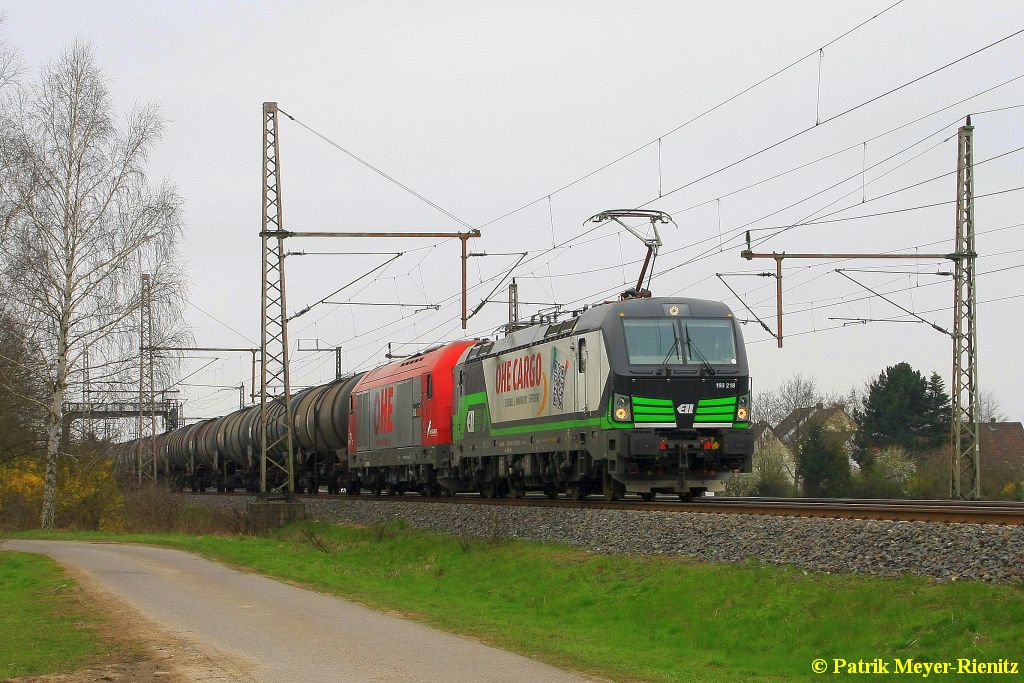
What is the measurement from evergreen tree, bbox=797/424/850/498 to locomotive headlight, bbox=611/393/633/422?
29.8 metres

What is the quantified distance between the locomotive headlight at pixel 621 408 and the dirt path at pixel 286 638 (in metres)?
6.32

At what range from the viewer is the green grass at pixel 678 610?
11.9 m

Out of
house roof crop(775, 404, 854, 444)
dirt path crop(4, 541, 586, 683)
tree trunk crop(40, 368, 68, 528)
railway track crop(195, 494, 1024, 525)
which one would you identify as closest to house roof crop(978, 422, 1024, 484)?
house roof crop(775, 404, 854, 444)

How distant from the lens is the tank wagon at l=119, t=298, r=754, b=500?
2216 cm

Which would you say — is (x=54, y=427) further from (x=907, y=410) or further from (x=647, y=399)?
(x=907, y=410)

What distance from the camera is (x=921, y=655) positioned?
11617 mm

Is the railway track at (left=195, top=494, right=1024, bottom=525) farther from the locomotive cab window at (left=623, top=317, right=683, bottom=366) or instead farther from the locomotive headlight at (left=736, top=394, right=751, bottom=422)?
the locomotive cab window at (left=623, top=317, right=683, bottom=366)

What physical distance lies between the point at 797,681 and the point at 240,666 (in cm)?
498

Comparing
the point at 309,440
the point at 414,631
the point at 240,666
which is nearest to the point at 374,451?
the point at 309,440

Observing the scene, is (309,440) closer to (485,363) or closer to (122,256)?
(122,256)

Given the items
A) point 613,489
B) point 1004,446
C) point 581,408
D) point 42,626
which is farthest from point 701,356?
point 1004,446

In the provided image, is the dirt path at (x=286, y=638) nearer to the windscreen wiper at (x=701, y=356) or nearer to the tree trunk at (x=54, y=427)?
the windscreen wiper at (x=701, y=356)

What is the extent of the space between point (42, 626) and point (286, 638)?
9.72 ft

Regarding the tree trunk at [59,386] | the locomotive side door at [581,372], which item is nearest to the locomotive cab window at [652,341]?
the locomotive side door at [581,372]
